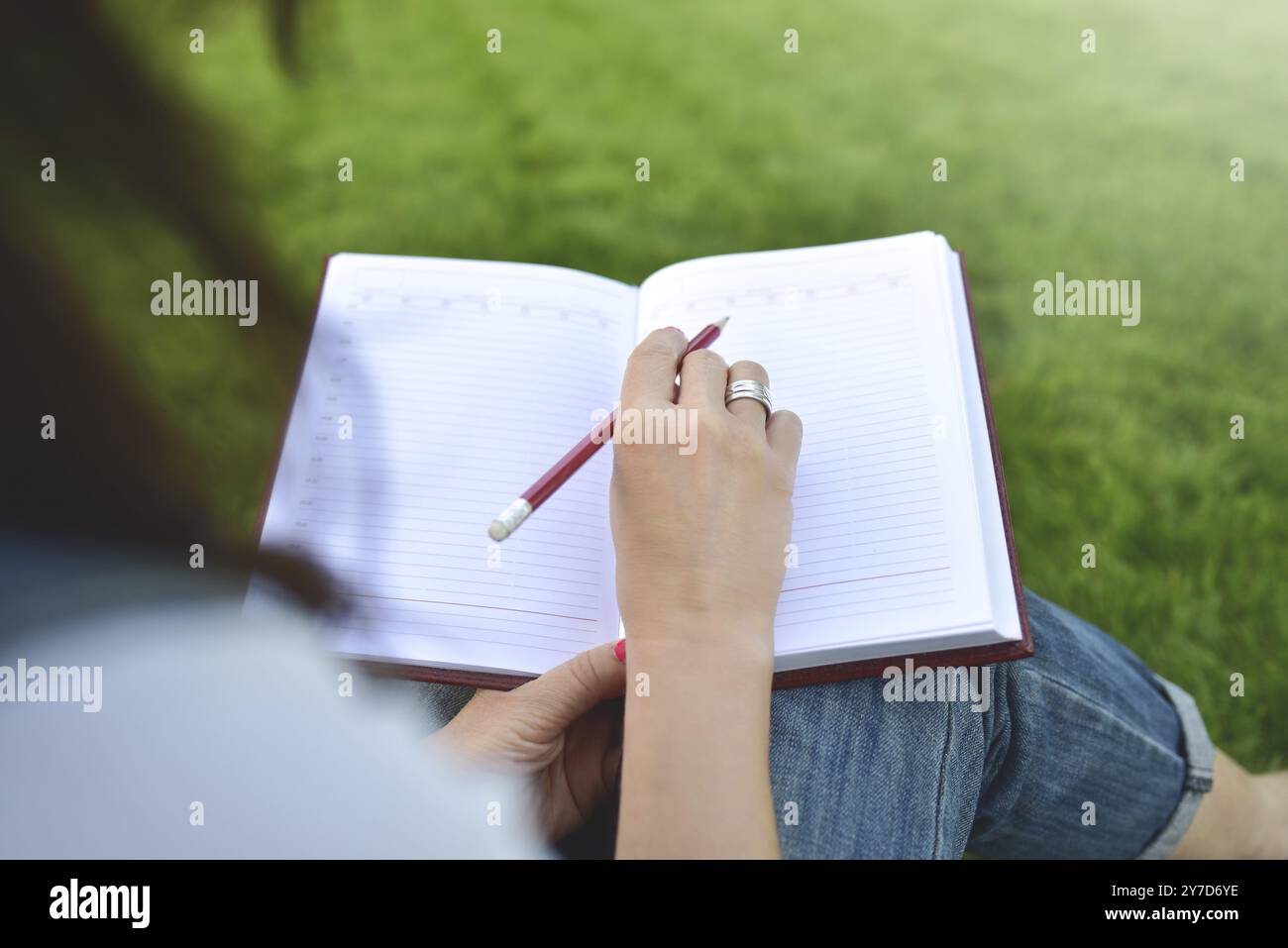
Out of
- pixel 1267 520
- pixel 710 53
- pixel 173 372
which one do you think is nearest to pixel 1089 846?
pixel 1267 520

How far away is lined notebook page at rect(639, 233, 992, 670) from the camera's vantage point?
916 millimetres

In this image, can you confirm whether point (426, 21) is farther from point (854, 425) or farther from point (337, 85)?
point (854, 425)

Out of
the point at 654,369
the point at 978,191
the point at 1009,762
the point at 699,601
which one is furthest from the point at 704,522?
the point at 978,191

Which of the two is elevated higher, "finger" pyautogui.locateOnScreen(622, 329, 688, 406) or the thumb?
"finger" pyautogui.locateOnScreen(622, 329, 688, 406)

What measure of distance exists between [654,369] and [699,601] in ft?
0.76

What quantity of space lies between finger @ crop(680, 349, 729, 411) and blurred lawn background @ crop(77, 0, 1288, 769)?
0.91 m

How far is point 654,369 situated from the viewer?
0.92m

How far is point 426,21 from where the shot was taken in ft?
9.20

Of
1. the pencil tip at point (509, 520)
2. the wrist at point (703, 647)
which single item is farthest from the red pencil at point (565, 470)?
the wrist at point (703, 647)

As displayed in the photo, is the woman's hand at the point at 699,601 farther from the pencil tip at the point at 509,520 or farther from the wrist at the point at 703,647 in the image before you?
the pencil tip at the point at 509,520

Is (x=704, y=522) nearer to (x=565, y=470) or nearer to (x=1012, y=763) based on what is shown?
(x=565, y=470)

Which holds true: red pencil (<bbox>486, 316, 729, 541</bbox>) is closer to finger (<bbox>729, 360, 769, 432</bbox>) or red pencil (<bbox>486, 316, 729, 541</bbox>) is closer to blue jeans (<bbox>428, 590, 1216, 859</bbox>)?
finger (<bbox>729, 360, 769, 432</bbox>)

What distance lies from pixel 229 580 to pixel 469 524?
0.45 m

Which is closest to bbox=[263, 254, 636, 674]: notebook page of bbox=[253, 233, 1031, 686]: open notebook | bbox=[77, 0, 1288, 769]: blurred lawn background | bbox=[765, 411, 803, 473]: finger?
bbox=[253, 233, 1031, 686]: open notebook
